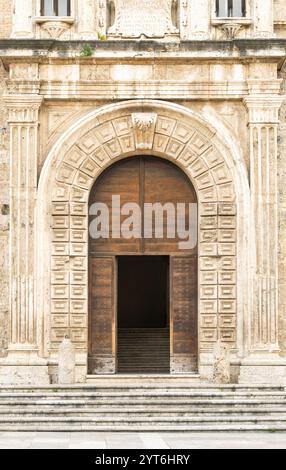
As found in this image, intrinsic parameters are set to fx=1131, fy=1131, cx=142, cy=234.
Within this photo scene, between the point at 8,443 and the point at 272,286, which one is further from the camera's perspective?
the point at 272,286

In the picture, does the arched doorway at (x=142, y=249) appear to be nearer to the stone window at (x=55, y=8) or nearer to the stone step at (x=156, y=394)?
the stone step at (x=156, y=394)

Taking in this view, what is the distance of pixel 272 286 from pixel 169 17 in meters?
6.07

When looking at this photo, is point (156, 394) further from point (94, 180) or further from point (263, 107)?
point (263, 107)

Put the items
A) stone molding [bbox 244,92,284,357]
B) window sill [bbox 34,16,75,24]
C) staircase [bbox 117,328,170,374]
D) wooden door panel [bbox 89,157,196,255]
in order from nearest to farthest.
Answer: stone molding [bbox 244,92,284,357]
window sill [bbox 34,16,75,24]
wooden door panel [bbox 89,157,196,255]
staircase [bbox 117,328,170,374]

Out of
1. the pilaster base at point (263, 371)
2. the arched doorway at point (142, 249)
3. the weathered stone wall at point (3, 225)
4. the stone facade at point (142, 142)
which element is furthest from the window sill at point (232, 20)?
the pilaster base at point (263, 371)

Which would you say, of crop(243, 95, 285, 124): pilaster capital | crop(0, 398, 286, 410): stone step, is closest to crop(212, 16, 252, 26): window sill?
crop(243, 95, 285, 124): pilaster capital

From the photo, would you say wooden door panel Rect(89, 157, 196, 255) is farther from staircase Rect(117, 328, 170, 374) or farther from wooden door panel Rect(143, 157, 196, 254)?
staircase Rect(117, 328, 170, 374)

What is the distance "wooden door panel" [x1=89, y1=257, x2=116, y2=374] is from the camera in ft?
78.3

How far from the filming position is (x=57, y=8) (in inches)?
941

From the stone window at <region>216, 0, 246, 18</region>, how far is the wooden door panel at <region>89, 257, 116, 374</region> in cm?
580

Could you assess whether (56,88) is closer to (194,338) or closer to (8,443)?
(194,338)

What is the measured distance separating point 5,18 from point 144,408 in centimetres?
888

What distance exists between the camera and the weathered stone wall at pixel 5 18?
78.3 feet
